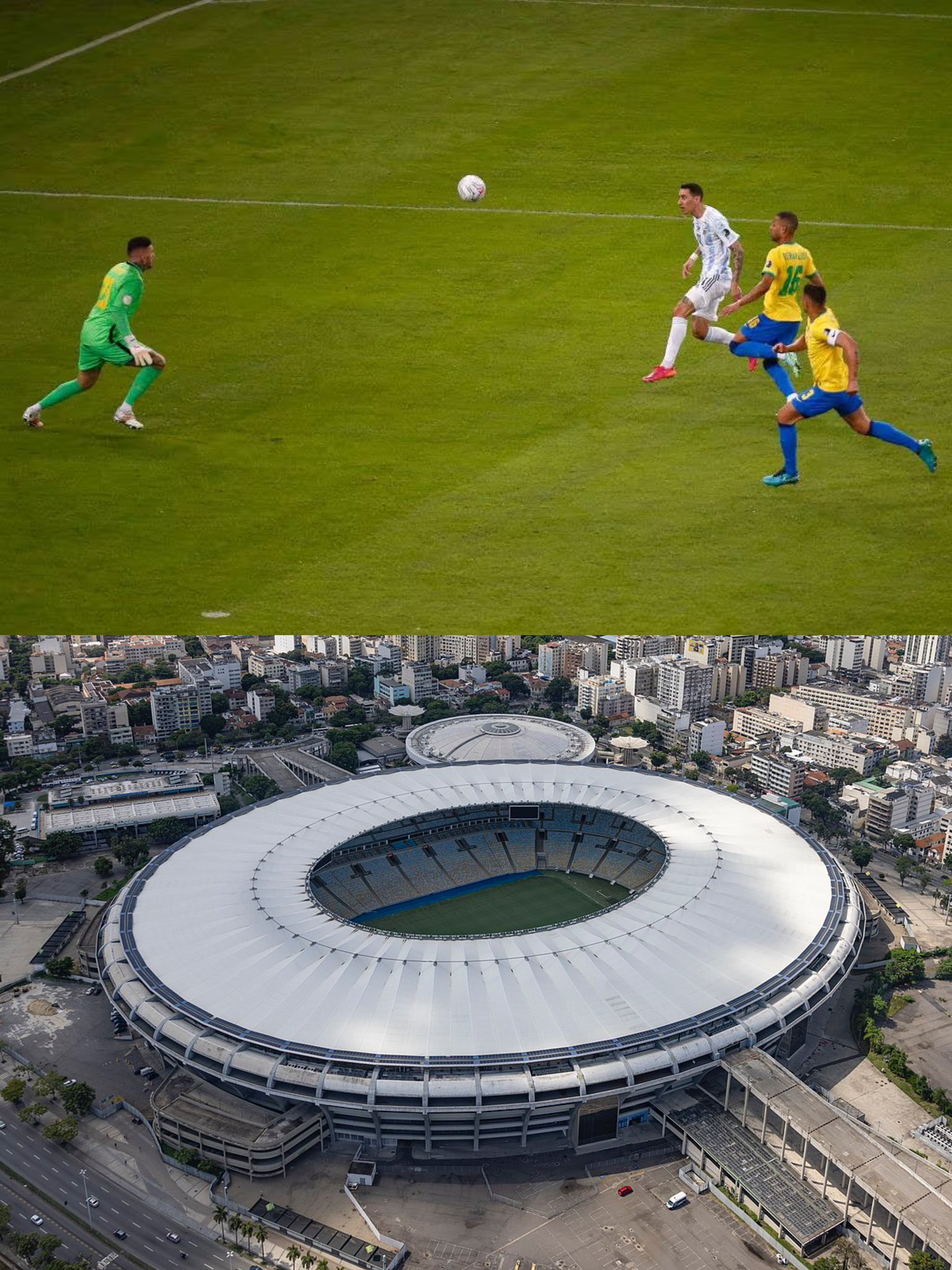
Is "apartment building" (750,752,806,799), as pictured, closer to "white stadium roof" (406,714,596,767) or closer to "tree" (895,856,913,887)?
"tree" (895,856,913,887)

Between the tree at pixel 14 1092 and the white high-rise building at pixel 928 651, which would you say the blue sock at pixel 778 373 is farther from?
the white high-rise building at pixel 928 651

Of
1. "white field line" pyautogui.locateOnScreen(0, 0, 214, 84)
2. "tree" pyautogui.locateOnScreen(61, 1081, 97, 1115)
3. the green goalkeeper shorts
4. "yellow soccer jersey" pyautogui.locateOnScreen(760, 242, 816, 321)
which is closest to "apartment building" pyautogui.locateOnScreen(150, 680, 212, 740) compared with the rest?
"tree" pyautogui.locateOnScreen(61, 1081, 97, 1115)

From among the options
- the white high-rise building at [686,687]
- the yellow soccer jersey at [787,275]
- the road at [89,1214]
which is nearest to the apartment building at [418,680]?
the white high-rise building at [686,687]

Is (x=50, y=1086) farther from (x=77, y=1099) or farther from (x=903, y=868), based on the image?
(x=903, y=868)

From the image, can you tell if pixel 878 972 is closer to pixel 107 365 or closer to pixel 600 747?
pixel 600 747

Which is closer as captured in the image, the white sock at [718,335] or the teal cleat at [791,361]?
the white sock at [718,335]

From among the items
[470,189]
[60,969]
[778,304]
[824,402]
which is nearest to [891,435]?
[824,402]
